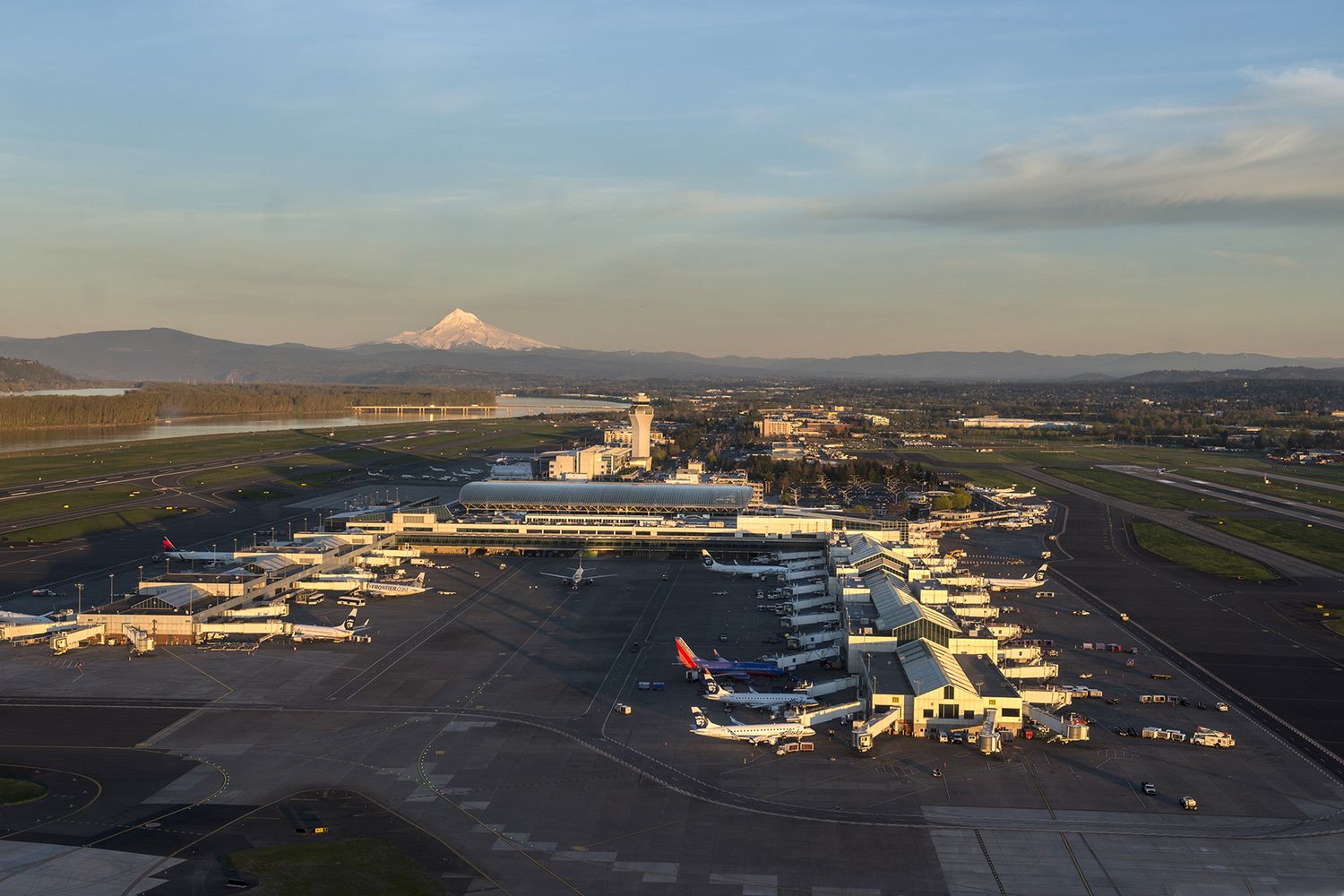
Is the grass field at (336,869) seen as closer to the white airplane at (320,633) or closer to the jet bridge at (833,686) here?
the jet bridge at (833,686)

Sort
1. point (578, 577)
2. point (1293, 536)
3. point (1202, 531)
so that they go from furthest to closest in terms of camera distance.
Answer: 1. point (1202, 531)
2. point (1293, 536)
3. point (578, 577)

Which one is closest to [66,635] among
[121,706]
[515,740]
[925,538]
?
[121,706]

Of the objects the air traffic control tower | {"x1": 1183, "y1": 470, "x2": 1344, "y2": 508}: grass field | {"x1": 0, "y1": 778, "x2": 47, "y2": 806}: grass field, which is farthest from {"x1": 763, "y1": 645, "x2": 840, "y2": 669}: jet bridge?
the air traffic control tower

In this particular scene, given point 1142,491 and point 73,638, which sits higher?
point 1142,491

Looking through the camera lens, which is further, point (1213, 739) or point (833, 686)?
point (833, 686)

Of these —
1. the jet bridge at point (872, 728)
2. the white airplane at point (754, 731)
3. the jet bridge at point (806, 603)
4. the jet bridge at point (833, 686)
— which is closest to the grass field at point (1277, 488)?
the jet bridge at point (806, 603)

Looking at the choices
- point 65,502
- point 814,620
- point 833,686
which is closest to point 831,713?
point 833,686

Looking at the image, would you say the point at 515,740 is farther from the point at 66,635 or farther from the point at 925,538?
the point at 925,538

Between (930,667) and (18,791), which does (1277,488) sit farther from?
(18,791)
